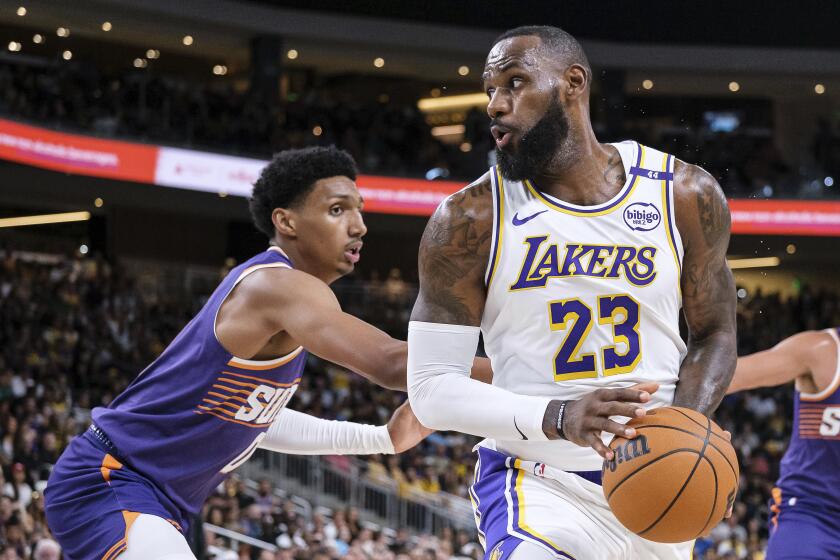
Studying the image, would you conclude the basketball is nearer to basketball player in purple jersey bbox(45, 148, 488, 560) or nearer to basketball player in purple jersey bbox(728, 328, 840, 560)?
basketball player in purple jersey bbox(45, 148, 488, 560)

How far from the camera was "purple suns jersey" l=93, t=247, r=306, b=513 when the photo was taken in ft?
13.9

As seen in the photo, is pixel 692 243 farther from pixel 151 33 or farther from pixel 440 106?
pixel 440 106

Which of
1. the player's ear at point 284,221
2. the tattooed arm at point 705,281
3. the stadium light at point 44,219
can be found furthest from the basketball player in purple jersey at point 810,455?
the stadium light at point 44,219

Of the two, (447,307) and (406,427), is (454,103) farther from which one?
(447,307)

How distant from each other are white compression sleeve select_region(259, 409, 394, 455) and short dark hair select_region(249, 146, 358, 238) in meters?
0.88

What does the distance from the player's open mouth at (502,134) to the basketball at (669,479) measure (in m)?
0.97

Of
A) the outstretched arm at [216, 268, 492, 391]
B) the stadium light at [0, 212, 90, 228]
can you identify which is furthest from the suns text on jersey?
the stadium light at [0, 212, 90, 228]

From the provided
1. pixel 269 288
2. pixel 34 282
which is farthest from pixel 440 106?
pixel 269 288

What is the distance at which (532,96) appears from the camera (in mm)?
3619

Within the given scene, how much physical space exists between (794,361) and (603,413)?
117 inches

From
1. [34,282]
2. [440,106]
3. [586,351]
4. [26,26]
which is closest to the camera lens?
[586,351]

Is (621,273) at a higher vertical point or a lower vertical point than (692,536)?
higher

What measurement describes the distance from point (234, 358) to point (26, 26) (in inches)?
888

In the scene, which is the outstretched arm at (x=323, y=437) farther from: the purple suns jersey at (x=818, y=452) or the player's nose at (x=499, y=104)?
the purple suns jersey at (x=818, y=452)
